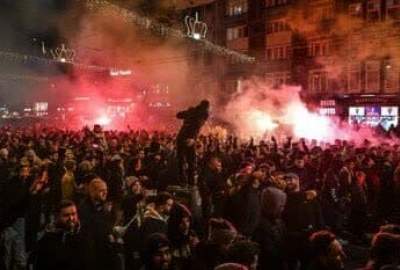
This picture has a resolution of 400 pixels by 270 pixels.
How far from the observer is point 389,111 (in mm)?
29625

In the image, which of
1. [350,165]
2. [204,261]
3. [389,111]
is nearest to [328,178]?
[350,165]

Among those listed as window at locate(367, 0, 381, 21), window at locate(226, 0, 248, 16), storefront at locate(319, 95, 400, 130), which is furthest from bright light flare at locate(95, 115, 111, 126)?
window at locate(367, 0, 381, 21)

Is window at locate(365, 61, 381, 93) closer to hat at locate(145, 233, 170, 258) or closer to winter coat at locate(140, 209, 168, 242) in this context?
winter coat at locate(140, 209, 168, 242)

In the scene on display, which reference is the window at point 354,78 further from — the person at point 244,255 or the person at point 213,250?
the person at point 244,255

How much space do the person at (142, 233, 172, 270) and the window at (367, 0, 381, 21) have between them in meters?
30.3

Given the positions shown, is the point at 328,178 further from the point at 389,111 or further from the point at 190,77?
the point at 190,77

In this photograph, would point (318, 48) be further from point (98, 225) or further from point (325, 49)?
point (98, 225)

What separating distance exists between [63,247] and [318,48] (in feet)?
111

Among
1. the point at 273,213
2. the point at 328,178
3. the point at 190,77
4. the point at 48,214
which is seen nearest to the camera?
the point at 273,213

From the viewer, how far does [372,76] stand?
32812 millimetres

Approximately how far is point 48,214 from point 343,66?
28.2 metres

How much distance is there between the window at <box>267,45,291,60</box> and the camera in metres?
39.2

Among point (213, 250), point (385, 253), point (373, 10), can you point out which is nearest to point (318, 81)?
point (373, 10)

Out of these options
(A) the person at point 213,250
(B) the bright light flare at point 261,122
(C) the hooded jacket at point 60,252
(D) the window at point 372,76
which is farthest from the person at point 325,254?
(B) the bright light flare at point 261,122
